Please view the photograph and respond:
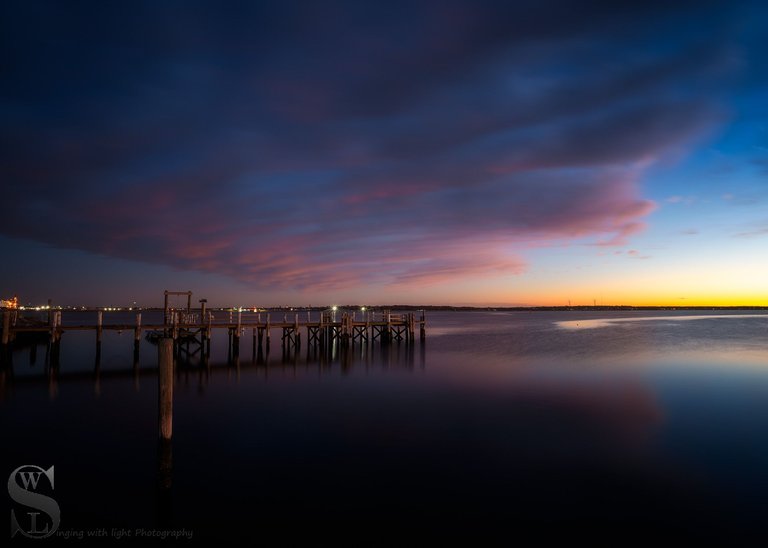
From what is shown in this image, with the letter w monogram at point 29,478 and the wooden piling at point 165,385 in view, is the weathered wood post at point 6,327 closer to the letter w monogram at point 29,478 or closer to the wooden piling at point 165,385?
the letter w monogram at point 29,478

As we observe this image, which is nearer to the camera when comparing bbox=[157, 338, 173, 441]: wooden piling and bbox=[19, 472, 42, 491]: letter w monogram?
bbox=[157, 338, 173, 441]: wooden piling

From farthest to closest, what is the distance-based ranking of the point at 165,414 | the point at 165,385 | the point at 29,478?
the point at 29,478 < the point at 165,414 < the point at 165,385

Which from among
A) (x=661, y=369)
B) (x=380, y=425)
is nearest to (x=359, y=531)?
(x=380, y=425)

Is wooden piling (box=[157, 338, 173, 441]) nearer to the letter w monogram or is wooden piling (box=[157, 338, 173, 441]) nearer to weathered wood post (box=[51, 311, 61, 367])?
the letter w monogram

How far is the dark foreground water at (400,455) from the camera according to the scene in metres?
9.06

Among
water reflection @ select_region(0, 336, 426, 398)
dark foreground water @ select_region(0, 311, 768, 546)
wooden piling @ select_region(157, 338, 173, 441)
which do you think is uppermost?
wooden piling @ select_region(157, 338, 173, 441)

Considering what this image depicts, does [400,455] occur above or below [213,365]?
below

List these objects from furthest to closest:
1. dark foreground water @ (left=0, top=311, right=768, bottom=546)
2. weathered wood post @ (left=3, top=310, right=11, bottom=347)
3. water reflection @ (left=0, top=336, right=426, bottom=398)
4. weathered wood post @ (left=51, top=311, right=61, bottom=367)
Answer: weathered wood post @ (left=51, top=311, right=61, bottom=367), weathered wood post @ (left=3, top=310, right=11, bottom=347), water reflection @ (left=0, top=336, right=426, bottom=398), dark foreground water @ (left=0, top=311, right=768, bottom=546)

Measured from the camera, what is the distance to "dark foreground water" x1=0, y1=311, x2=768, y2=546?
906cm

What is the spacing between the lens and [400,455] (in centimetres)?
1302

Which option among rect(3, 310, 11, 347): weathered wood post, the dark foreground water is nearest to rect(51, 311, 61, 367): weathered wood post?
the dark foreground water

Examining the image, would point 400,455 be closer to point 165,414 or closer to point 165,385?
point 165,414

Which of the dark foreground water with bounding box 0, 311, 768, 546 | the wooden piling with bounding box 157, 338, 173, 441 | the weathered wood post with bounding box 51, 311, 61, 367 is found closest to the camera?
the dark foreground water with bounding box 0, 311, 768, 546

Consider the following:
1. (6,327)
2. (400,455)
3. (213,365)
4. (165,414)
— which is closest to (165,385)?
(165,414)
